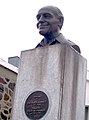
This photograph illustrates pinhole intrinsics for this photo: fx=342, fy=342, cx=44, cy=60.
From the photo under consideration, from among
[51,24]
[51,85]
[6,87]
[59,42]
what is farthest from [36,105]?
[6,87]

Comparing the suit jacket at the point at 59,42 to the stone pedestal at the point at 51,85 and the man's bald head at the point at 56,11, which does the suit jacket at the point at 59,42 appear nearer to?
the stone pedestal at the point at 51,85

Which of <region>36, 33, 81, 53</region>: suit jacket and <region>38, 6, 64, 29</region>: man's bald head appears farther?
<region>38, 6, 64, 29</region>: man's bald head

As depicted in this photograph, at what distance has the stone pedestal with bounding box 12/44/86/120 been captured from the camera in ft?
17.6

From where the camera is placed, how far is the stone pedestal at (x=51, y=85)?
17.6 ft

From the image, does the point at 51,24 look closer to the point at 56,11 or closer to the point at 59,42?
the point at 56,11

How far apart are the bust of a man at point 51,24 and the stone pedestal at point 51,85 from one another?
266mm

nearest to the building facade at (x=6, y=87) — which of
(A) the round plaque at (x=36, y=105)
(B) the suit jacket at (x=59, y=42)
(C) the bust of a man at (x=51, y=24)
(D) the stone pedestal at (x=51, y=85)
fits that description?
(B) the suit jacket at (x=59, y=42)

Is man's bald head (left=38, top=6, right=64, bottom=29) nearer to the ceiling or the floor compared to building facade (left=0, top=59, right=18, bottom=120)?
nearer to the ceiling

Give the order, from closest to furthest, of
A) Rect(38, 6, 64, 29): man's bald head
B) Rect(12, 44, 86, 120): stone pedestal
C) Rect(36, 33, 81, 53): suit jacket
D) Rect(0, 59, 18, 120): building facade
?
Rect(12, 44, 86, 120): stone pedestal, Rect(36, 33, 81, 53): suit jacket, Rect(38, 6, 64, 29): man's bald head, Rect(0, 59, 18, 120): building facade

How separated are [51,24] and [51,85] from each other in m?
1.11

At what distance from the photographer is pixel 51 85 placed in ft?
18.0

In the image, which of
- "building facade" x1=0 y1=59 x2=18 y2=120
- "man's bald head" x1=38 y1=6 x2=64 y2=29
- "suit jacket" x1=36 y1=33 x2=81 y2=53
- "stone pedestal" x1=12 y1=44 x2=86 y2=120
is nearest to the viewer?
"stone pedestal" x1=12 y1=44 x2=86 y2=120

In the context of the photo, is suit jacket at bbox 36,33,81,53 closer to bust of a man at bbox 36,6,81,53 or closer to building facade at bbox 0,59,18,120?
bust of a man at bbox 36,6,81,53

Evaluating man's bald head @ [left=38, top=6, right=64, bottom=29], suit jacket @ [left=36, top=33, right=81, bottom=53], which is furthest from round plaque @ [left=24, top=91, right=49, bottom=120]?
man's bald head @ [left=38, top=6, right=64, bottom=29]
